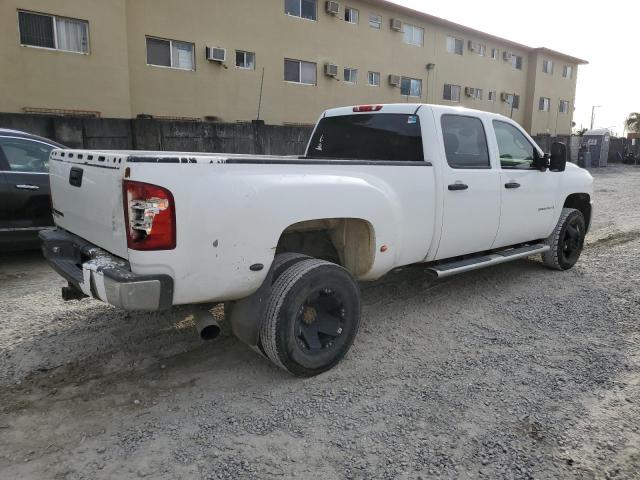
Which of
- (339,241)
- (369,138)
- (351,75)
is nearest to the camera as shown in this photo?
(339,241)

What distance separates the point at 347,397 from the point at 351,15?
21.8 m

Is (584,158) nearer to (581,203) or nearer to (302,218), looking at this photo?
(581,203)

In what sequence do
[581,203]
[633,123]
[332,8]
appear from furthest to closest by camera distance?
[633,123]
[332,8]
[581,203]

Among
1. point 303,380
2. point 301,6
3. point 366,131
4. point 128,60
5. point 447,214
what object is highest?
point 301,6

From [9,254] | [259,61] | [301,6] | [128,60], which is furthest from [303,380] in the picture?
[301,6]

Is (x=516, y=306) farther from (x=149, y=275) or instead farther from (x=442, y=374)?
(x=149, y=275)

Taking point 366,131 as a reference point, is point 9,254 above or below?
below

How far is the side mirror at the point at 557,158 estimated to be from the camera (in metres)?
5.37

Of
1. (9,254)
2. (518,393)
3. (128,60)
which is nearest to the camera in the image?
(518,393)

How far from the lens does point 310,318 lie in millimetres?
3523

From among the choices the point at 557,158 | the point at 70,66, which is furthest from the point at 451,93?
the point at 557,158

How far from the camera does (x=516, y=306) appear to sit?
4.99 meters

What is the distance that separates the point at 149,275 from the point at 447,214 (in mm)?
2653

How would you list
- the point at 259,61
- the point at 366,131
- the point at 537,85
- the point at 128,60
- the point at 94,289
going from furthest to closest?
the point at 537,85, the point at 259,61, the point at 128,60, the point at 366,131, the point at 94,289
